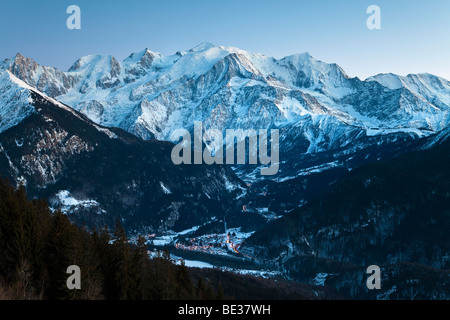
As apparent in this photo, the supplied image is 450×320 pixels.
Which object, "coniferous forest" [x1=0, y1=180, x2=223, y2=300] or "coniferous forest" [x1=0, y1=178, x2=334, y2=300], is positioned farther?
"coniferous forest" [x1=0, y1=180, x2=223, y2=300]

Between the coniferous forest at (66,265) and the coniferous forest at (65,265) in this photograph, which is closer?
the coniferous forest at (66,265)

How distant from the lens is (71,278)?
80562 mm

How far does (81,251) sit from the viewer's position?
87.7 m

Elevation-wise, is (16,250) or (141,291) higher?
(16,250)

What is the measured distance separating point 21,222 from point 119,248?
1967cm
